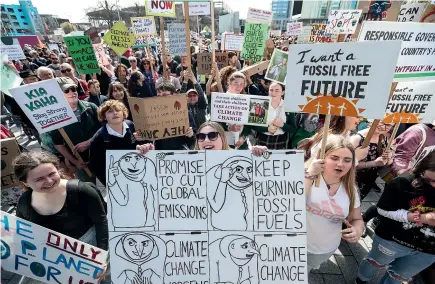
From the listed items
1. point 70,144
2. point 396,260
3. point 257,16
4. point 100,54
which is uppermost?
point 257,16

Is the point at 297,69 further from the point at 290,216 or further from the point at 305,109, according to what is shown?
the point at 290,216

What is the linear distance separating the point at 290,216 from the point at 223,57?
18.0ft

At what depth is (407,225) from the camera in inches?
76.4

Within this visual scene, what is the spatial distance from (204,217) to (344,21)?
7741 mm

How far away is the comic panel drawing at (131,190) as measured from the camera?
1.75m

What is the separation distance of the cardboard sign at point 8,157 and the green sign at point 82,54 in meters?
2.90

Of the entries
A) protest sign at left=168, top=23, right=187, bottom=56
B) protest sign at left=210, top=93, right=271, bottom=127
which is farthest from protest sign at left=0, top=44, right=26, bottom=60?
protest sign at left=210, top=93, right=271, bottom=127

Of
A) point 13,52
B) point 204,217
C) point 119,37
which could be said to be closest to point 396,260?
point 204,217

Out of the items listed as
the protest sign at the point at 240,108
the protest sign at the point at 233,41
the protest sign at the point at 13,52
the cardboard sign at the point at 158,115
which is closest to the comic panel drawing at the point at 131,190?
the cardboard sign at the point at 158,115

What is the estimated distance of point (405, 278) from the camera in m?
2.19

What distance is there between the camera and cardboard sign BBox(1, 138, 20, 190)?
7.97 ft

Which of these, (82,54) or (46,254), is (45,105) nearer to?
(46,254)

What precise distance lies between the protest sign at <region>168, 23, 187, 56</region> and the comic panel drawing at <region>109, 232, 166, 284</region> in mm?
5605

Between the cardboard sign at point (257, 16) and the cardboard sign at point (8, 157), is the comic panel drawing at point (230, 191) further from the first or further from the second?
the cardboard sign at point (257, 16)
